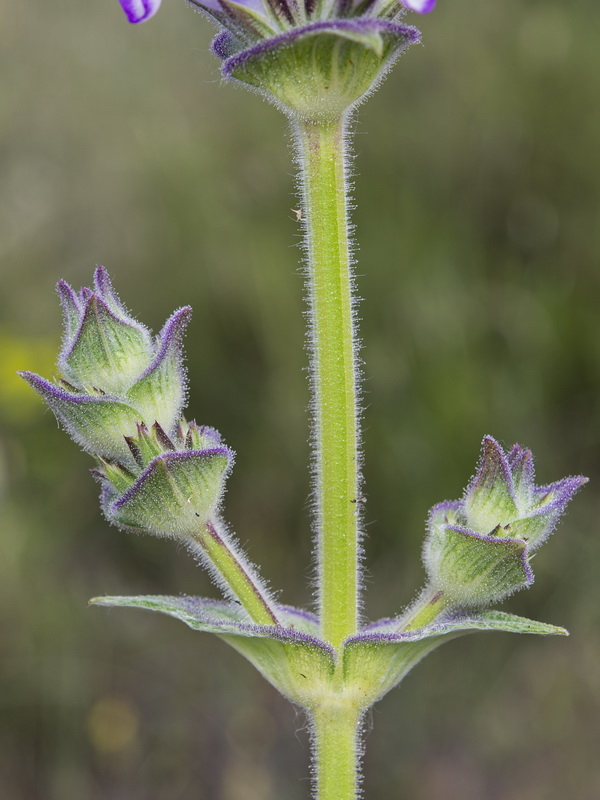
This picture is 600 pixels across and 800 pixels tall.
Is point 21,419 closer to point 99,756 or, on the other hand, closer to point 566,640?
point 99,756

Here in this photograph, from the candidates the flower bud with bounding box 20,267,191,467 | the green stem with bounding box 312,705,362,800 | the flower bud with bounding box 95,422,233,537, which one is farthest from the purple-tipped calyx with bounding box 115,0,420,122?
the green stem with bounding box 312,705,362,800

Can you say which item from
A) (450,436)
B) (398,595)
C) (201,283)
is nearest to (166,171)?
(201,283)

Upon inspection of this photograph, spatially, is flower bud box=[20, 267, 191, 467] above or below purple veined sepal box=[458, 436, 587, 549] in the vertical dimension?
above

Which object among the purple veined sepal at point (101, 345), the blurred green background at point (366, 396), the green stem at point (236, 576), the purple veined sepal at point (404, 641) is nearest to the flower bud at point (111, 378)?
the purple veined sepal at point (101, 345)

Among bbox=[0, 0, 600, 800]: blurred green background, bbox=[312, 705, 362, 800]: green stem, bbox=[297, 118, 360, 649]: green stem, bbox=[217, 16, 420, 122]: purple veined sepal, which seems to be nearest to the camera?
bbox=[217, 16, 420, 122]: purple veined sepal

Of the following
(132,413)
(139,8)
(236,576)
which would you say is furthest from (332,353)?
(139,8)

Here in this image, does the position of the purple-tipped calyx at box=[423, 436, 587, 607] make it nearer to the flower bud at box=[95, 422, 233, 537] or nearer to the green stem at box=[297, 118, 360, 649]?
the green stem at box=[297, 118, 360, 649]
